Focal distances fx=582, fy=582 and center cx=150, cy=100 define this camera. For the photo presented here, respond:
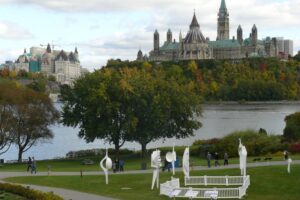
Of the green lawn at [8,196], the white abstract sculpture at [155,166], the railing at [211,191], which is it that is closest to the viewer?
the railing at [211,191]

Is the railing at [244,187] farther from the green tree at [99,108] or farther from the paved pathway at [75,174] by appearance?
the green tree at [99,108]

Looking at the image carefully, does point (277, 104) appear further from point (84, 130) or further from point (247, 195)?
point (247, 195)

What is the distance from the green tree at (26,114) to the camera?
5719 centimetres

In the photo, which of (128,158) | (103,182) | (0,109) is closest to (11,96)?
(0,109)

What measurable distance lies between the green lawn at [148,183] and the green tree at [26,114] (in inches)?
736

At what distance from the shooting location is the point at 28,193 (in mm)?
28594

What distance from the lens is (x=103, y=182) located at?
35.5 meters

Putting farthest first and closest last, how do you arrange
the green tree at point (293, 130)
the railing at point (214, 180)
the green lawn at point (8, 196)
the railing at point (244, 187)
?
the green tree at point (293, 130), the railing at point (214, 180), the green lawn at point (8, 196), the railing at point (244, 187)

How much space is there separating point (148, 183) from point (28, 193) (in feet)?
26.7

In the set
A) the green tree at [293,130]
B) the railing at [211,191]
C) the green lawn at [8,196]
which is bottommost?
the green lawn at [8,196]

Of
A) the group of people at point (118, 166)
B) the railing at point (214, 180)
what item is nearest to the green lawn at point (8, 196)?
the railing at point (214, 180)

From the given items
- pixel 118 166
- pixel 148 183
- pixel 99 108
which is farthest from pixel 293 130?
pixel 148 183

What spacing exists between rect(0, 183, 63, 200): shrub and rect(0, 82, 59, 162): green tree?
26117 mm

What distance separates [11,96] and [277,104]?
143m
